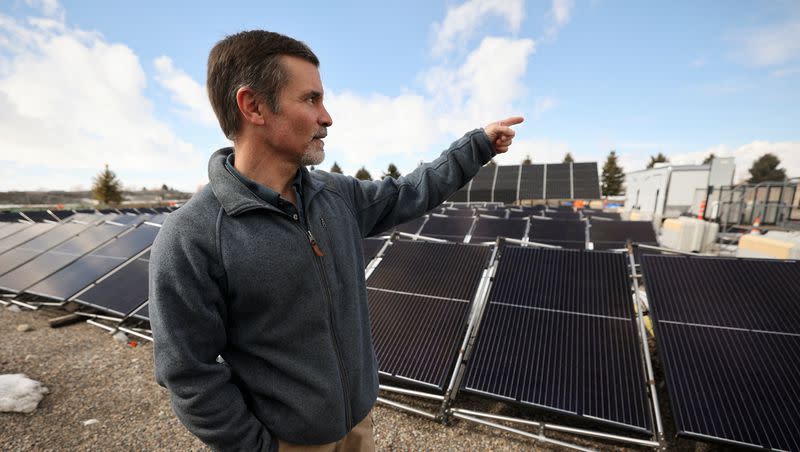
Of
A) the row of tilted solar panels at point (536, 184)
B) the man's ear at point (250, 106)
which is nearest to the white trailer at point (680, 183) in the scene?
the row of tilted solar panels at point (536, 184)

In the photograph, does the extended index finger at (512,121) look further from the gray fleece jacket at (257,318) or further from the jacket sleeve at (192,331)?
the jacket sleeve at (192,331)

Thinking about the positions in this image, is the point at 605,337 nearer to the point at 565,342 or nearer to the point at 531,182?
the point at 565,342

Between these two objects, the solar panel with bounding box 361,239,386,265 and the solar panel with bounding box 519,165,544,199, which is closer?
the solar panel with bounding box 361,239,386,265

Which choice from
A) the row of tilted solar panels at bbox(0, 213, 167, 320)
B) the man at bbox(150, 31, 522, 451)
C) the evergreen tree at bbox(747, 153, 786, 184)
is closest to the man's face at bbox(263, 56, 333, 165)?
the man at bbox(150, 31, 522, 451)

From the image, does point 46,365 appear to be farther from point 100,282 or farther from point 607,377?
point 607,377

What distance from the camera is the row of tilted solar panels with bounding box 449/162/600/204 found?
115 ft

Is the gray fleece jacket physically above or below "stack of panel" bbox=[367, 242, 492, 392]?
above

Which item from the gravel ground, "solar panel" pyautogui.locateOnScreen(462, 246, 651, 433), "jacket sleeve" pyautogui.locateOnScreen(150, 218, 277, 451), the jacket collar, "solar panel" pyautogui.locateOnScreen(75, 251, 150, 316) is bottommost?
the gravel ground

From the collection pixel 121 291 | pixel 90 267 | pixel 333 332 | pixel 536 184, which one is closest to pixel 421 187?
pixel 333 332

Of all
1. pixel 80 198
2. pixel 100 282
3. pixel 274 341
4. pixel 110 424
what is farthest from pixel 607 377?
pixel 80 198

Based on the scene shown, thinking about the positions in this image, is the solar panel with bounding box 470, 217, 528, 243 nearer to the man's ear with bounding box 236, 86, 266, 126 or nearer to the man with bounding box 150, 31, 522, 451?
the man with bounding box 150, 31, 522, 451

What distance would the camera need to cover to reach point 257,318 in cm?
138

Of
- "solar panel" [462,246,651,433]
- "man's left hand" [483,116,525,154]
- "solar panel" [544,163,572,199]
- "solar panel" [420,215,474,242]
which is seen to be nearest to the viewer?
"man's left hand" [483,116,525,154]

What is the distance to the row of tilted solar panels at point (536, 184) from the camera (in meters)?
35.2
